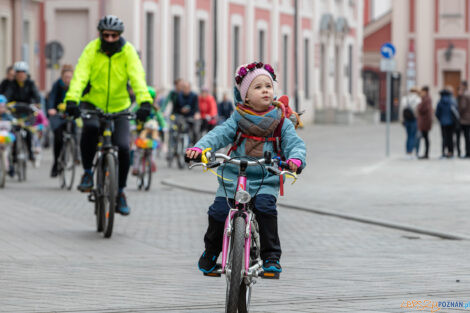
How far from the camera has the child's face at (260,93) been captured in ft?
23.5

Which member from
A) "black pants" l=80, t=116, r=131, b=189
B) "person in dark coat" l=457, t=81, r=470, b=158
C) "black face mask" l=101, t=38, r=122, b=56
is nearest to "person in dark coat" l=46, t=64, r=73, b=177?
"black pants" l=80, t=116, r=131, b=189

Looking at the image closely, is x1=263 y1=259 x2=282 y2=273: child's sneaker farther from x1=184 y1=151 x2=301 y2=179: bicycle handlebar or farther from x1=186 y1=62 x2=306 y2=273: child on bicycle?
x1=184 y1=151 x2=301 y2=179: bicycle handlebar

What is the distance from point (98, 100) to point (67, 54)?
1096 inches

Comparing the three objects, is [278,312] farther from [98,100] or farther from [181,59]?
[181,59]

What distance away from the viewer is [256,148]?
23.5 ft

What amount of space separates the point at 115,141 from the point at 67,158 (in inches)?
251

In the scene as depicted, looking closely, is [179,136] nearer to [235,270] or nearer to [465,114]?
[465,114]

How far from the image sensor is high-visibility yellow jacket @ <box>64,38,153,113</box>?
36.7 feet

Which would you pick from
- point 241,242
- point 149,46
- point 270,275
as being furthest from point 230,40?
point 241,242

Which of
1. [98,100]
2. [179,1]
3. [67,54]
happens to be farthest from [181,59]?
[98,100]

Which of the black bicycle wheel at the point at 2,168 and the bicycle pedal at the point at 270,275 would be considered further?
the black bicycle wheel at the point at 2,168

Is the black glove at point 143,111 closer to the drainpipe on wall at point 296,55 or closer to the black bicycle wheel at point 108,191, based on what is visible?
the black bicycle wheel at point 108,191

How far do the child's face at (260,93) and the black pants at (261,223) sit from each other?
0.54 meters

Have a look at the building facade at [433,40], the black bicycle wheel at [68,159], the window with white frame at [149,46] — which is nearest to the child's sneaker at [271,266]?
the black bicycle wheel at [68,159]
